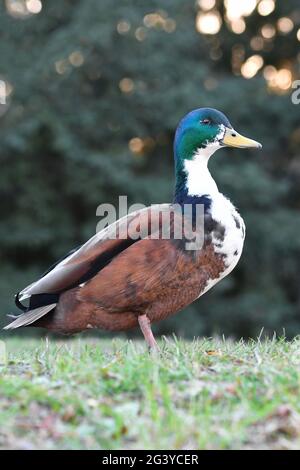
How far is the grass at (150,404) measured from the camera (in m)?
3.05

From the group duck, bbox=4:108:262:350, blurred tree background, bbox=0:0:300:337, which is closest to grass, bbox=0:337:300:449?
duck, bbox=4:108:262:350

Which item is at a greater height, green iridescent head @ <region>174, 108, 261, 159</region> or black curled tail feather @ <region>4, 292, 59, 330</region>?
green iridescent head @ <region>174, 108, 261, 159</region>

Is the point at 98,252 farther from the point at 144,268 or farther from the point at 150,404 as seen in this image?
the point at 150,404

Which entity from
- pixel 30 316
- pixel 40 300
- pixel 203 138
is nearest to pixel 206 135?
pixel 203 138

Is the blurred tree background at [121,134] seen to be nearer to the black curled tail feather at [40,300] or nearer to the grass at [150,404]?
the black curled tail feather at [40,300]

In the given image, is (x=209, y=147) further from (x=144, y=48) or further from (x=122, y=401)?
(x=144, y=48)

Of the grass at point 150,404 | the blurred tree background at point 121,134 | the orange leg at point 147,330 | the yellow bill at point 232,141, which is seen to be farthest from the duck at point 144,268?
the blurred tree background at point 121,134

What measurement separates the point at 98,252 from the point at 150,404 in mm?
1544

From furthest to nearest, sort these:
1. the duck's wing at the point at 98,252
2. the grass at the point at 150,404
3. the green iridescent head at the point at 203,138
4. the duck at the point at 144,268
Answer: the green iridescent head at the point at 203,138, the duck's wing at the point at 98,252, the duck at the point at 144,268, the grass at the point at 150,404

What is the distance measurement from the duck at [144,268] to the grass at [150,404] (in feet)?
1.99

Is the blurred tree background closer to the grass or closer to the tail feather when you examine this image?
the tail feather

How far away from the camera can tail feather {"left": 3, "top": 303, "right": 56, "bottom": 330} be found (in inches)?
191

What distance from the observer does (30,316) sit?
4.91 metres

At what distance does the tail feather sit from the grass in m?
0.83
